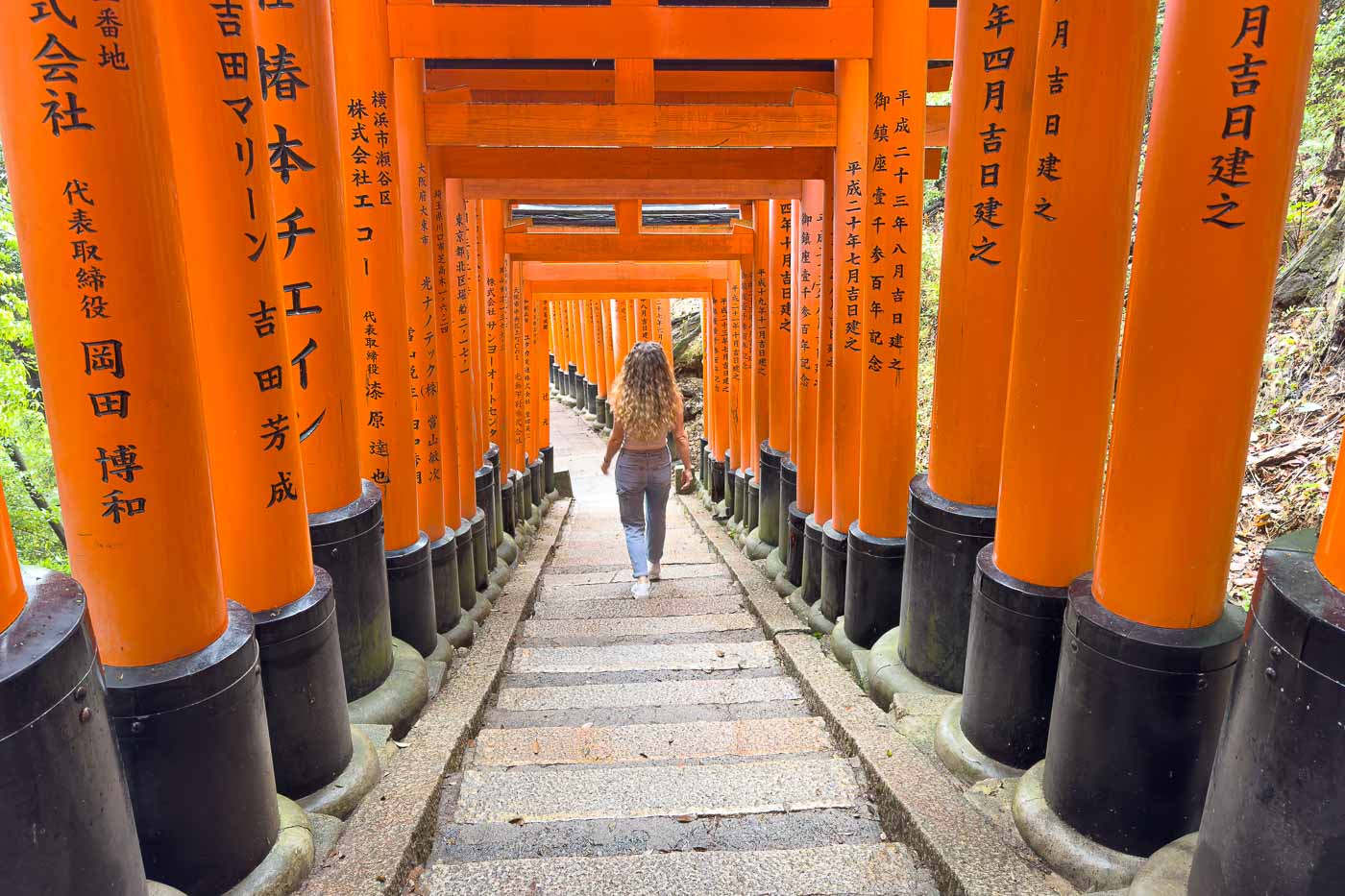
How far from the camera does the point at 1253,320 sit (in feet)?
6.31

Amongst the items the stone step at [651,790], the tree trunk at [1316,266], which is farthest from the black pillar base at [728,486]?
the stone step at [651,790]

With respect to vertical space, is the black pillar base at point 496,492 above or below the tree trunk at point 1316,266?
below

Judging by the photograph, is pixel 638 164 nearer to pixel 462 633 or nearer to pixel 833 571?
pixel 833 571

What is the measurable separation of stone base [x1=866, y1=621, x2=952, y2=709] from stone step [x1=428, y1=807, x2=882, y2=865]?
2.68ft

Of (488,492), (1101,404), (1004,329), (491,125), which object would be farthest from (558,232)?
(1101,404)

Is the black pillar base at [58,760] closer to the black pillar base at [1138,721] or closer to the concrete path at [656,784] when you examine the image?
the concrete path at [656,784]

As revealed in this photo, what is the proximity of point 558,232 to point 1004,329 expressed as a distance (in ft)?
24.3

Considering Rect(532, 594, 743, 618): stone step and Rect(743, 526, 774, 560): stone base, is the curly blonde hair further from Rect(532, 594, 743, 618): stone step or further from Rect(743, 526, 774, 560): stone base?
Rect(743, 526, 774, 560): stone base

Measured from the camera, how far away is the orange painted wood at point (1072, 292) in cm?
234

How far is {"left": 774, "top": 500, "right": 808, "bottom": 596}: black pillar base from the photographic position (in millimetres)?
5969

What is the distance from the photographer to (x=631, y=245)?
945 centimetres

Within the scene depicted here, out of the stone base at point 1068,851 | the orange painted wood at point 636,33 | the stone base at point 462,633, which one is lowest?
the stone base at point 462,633

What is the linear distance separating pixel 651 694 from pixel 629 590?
2245 millimetres

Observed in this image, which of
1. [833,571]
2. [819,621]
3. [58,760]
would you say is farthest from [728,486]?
[58,760]
